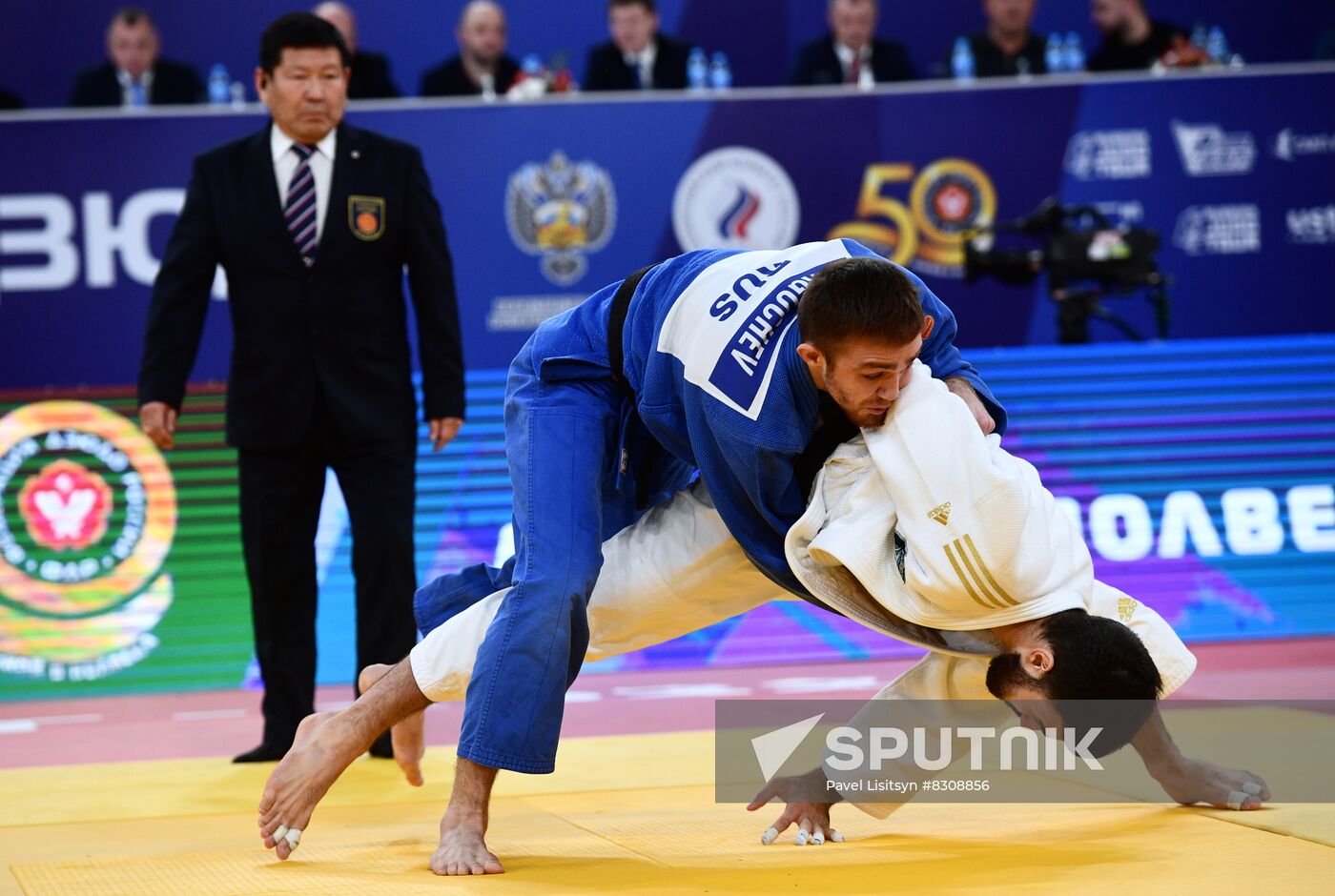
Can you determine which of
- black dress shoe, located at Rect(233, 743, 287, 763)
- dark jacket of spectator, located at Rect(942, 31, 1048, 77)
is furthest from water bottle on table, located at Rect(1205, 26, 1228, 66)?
black dress shoe, located at Rect(233, 743, 287, 763)

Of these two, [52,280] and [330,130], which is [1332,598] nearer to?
[330,130]

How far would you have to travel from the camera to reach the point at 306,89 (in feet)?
13.5

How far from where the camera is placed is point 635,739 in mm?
4094

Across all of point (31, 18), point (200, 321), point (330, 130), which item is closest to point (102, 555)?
point (200, 321)

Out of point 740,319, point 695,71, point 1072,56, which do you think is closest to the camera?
point 740,319

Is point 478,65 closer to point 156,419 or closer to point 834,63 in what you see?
point 834,63

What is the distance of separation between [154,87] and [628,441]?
5727 millimetres

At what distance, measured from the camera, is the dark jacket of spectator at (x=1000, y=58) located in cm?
813

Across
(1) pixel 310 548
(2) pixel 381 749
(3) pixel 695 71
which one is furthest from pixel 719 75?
(2) pixel 381 749

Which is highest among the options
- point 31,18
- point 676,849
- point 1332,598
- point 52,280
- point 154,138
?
point 31,18

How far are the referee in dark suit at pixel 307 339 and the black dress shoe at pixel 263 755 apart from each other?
2cm

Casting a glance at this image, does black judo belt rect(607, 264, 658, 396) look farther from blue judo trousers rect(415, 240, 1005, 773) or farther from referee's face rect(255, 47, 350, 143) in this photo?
referee's face rect(255, 47, 350, 143)

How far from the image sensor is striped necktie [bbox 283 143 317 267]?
164 inches

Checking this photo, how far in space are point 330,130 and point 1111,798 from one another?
2.61 metres
